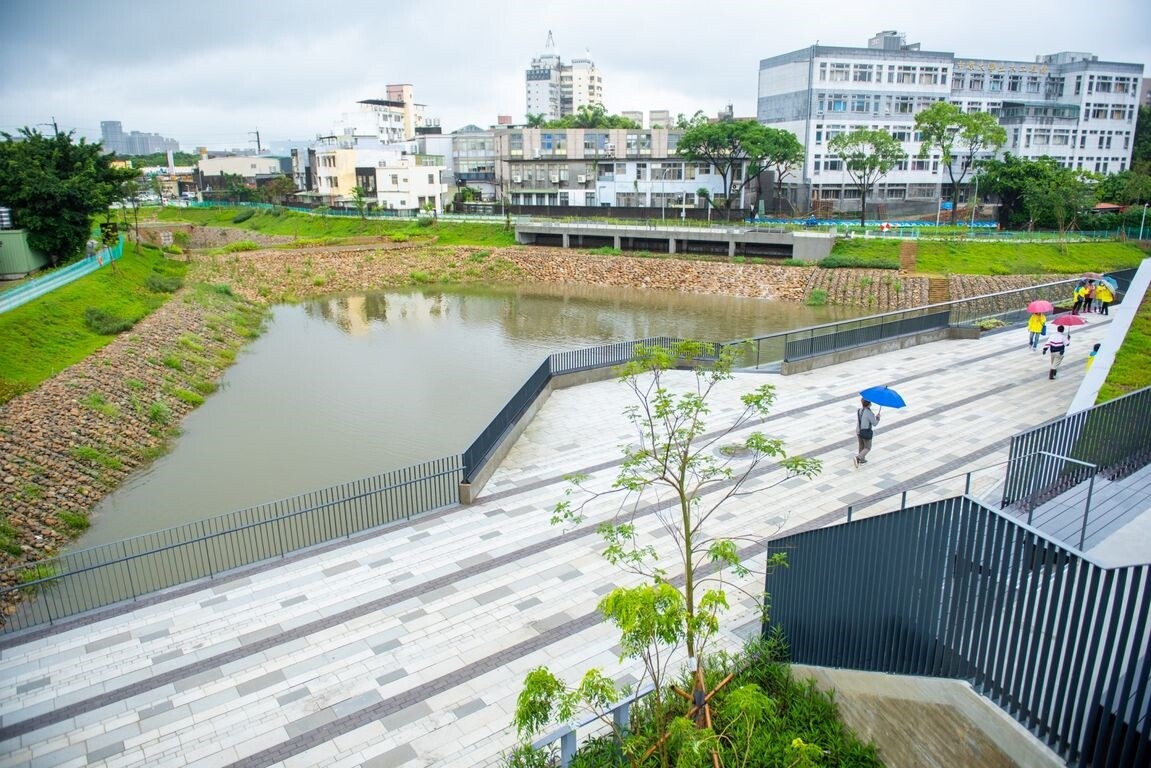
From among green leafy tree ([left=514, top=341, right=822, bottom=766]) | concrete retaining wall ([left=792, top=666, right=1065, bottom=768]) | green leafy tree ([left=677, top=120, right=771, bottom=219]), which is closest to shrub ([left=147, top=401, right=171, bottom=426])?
green leafy tree ([left=514, top=341, right=822, bottom=766])

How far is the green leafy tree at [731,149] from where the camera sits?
5247 cm

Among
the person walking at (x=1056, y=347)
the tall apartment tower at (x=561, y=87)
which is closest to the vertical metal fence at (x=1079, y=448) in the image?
the person walking at (x=1056, y=347)

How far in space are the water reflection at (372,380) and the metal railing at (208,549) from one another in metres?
1.39

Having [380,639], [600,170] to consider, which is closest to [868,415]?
[380,639]

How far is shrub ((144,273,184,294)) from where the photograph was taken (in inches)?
1506

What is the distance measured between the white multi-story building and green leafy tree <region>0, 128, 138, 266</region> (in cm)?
4598

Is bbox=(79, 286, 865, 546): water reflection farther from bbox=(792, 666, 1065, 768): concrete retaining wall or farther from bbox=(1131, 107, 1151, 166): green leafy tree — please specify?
bbox=(1131, 107, 1151, 166): green leafy tree

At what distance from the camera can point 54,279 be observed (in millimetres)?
30094

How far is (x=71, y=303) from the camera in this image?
28.6m

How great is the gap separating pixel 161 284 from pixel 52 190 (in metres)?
7.06

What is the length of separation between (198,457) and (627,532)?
632 inches

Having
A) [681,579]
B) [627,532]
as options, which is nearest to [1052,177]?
[681,579]

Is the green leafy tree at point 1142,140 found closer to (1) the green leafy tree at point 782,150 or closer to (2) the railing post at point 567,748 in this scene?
(1) the green leafy tree at point 782,150

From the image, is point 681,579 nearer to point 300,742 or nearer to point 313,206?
point 300,742
